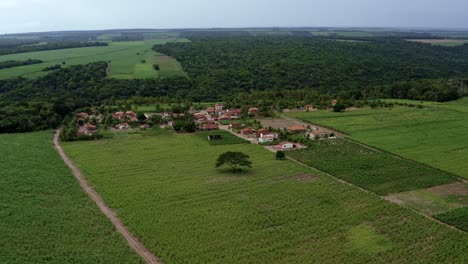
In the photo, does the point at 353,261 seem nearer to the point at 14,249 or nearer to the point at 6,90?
the point at 14,249

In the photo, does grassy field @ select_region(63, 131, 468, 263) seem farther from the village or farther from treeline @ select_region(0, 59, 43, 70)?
treeline @ select_region(0, 59, 43, 70)

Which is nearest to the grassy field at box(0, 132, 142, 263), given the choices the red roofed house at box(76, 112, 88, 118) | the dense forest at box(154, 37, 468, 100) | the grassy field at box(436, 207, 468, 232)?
the grassy field at box(436, 207, 468, 232)

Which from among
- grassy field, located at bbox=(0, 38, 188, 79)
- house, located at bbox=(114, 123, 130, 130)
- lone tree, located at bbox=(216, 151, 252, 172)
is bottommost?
house, located at bbox=(114, 123, 130, 130)

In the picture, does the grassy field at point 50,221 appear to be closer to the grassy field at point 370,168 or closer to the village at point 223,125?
the village at point 223,125

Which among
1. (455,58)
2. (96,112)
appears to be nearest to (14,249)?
(96,112)

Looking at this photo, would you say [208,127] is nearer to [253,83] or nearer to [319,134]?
[319,134]

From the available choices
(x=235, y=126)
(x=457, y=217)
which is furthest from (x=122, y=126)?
(x=457, y=217)
